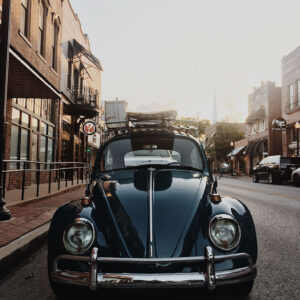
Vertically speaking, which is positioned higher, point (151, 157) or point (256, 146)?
point (256, 146)

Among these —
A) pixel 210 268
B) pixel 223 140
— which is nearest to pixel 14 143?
pixel 210 268

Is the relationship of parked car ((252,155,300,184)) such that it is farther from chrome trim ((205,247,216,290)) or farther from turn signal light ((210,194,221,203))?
chrome trim ((205,247,216,290))

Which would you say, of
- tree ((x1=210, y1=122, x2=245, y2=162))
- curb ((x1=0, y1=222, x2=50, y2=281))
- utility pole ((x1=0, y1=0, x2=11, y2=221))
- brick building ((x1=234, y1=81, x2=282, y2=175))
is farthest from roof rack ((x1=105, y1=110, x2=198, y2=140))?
tree ((x1=210, y1=122, x2=245, y2=162))

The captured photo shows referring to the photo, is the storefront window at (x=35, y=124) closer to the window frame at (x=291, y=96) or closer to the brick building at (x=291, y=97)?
the brick building at (x=291, y=97)

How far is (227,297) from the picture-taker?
296cm

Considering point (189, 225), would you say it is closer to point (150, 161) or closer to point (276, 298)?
point (276, 298)

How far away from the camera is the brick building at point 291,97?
98.3 feet

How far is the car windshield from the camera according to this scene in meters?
4.20

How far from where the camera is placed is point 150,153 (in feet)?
14.7

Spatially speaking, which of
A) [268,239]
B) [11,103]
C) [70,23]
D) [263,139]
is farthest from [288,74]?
[268,239]

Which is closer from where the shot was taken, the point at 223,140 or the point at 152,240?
the point at 152,240

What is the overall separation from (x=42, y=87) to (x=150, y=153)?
7.96 metres

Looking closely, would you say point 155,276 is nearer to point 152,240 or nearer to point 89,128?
point 152,240

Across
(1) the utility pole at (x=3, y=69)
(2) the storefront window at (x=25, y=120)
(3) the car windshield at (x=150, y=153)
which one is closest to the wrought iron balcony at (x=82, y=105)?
(2) the storefront window at (x=25, y=120)
